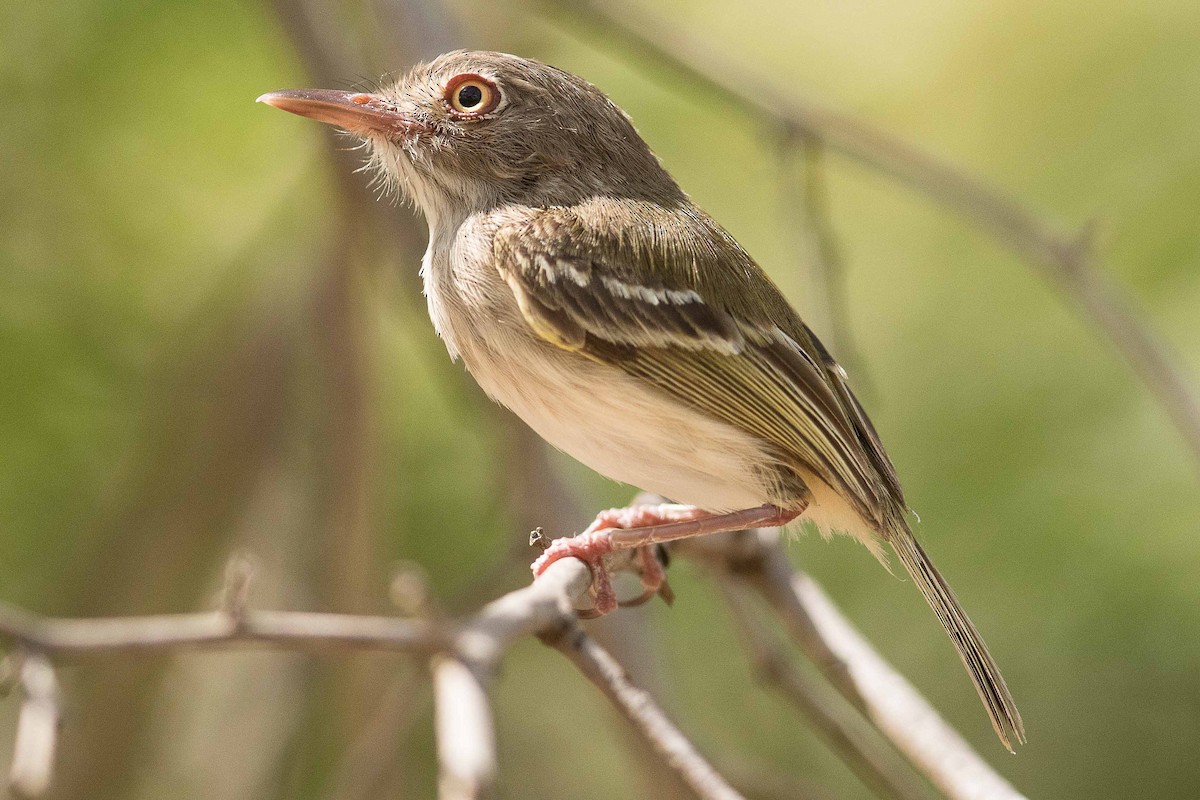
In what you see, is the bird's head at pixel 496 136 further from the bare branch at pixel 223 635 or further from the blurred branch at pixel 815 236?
the bare branch at pixel 223 635

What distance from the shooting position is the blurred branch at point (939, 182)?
3740mm

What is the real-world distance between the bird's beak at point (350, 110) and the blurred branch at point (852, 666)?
1.36 metres

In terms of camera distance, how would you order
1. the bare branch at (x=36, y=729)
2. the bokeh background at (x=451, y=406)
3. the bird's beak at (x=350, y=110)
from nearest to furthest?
the bare branch at (x=36, y=729)
the bird's beak at (x=350, y=110)
the bokeh background at (x=451, y=406)

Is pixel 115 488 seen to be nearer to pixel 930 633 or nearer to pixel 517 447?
pixel 517 447

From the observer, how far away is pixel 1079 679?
4738mm

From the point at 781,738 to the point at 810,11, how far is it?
3197 mm

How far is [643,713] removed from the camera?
8.68 feet

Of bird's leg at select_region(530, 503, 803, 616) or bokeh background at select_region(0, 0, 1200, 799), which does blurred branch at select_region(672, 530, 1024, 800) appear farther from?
bokeh background at select_region(0, 0, 1200, 799)

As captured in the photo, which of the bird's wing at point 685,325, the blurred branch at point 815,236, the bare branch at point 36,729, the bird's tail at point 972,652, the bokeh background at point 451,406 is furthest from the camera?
the bokeh background at point 451,406

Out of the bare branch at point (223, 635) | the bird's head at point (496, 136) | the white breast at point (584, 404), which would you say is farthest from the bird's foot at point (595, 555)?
the bird's head at point (496, 136)

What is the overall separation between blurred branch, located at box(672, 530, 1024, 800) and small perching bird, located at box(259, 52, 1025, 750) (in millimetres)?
182

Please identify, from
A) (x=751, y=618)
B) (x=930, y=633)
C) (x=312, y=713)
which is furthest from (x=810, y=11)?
(x=312, y=713)

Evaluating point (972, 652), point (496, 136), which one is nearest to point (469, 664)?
point (972, 652)

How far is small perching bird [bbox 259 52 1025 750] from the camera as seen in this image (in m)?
3.18
